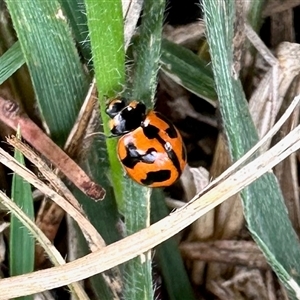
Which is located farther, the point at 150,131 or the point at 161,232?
the point at 150,131

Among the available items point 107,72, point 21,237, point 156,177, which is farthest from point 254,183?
point 21,237

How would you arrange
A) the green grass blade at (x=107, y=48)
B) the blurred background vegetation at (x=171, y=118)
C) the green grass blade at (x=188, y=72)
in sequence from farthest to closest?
the green grass blade at (x=188, y=72)
the blurred background vegetation at (x=171, y=118)
the green grass blade at (x=107, y=48)

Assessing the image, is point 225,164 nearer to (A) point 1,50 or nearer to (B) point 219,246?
(B) point 219,246

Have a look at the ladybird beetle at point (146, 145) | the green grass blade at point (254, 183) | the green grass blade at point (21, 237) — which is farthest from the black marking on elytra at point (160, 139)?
the green grass blade at point (21, 237)

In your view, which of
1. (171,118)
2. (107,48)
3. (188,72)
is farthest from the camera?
(171,118)

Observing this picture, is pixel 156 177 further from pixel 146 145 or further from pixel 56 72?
pixel 56 72

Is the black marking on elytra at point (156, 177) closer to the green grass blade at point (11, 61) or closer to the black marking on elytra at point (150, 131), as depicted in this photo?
the black marking on elytra at point (150, 131)
